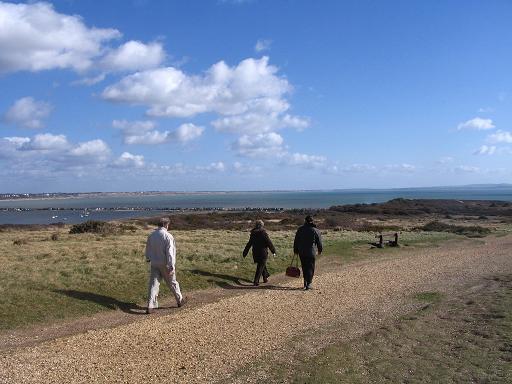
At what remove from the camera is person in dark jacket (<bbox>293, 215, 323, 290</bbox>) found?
45.1 feet

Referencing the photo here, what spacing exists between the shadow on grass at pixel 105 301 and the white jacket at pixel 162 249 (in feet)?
3.41

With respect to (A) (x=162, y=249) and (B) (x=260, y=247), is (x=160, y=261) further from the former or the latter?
(B) (x=260, y=247)

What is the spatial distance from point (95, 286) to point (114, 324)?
115 inches

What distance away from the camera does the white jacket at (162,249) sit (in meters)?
11.4

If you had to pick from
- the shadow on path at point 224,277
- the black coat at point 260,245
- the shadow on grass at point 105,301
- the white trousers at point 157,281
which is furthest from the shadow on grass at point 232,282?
the shadow on grass at point 105,301

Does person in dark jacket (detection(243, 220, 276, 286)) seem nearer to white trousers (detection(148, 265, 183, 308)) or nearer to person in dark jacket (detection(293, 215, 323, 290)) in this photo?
person in dark jacket (detection(293, 215, 323, 290))

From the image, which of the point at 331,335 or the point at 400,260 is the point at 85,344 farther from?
the point at 400,260

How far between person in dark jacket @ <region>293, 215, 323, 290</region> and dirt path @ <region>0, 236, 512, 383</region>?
0.52 m

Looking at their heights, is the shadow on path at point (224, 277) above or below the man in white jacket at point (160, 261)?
below

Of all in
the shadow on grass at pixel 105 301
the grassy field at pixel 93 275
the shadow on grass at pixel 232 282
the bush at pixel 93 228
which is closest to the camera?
the grassy field at pixel 93 275

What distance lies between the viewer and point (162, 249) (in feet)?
37.4

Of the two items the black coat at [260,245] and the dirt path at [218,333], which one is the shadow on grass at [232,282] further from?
the black coat at [260,245]

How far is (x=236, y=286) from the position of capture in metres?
14.5

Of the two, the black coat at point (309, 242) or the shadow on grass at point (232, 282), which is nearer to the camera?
the black coat at point (309, 242)
